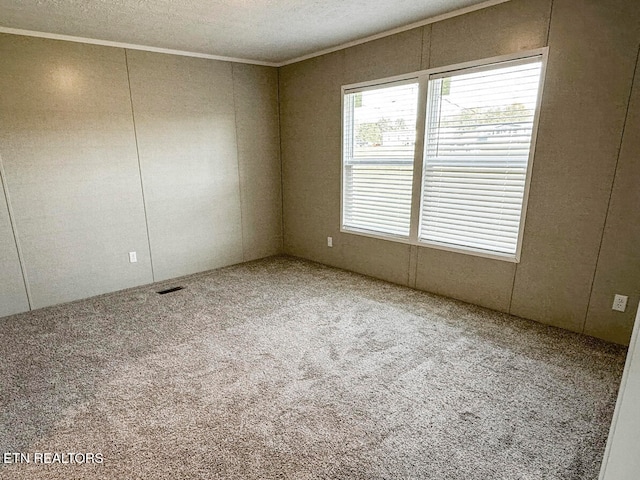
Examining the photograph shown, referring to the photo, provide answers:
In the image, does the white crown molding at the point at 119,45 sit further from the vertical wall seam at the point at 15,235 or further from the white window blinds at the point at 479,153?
the white window blinds at the point at 479,153

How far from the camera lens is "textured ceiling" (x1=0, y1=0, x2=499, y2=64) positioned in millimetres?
2584

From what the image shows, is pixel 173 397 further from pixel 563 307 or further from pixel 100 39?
pixel 100 39

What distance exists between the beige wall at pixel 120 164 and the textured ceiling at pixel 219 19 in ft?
1.11

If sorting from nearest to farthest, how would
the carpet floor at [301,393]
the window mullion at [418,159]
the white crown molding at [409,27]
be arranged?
the carpet floor at [301,393] < the white crown molding at [409,27] < the window mullion at [418,159]

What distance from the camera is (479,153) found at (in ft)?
9.99

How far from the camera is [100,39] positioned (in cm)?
332

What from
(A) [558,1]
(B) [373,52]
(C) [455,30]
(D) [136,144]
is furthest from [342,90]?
(D) [136,144]

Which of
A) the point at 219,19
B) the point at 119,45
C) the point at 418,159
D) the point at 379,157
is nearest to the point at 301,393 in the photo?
the point at 418,159

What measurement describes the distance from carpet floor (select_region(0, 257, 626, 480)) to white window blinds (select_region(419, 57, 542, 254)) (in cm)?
74

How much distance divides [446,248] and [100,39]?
383 centimetres

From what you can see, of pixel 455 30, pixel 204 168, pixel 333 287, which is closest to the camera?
pixel 455 30

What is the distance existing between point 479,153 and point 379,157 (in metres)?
1.07

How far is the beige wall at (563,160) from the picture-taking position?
7.78 feet

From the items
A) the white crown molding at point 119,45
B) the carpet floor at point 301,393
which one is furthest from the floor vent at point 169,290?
the white crown molding at point 119,45
